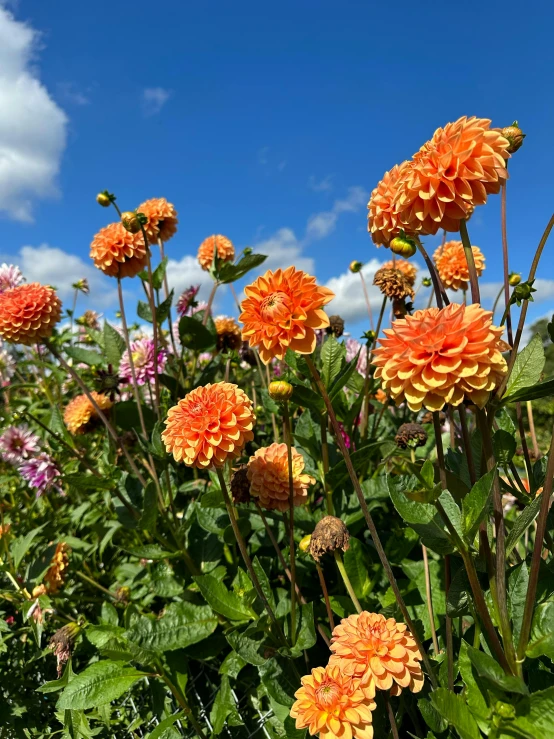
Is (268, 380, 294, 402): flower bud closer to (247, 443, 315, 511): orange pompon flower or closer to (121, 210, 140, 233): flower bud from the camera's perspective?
(247, 443, 315, 511): orange pompon flower

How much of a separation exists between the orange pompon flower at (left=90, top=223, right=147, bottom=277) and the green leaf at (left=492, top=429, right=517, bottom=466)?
66.4 inches

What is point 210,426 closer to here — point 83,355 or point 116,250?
point 116,250

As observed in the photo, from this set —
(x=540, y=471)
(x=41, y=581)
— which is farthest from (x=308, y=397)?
(x=41, y=581)

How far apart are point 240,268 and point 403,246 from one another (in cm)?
111

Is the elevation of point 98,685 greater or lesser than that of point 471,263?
lesser

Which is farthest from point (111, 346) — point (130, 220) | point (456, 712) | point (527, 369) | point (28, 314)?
point (456, 712)

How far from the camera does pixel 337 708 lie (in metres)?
1.10

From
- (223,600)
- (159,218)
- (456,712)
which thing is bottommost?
(456,712)

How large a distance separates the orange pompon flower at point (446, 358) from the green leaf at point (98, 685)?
1.36 m

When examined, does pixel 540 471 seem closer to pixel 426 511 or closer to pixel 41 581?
pixel 426 511

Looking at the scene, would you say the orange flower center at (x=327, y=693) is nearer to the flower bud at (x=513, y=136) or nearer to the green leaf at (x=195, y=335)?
the flower bud at (x=513, y=136)

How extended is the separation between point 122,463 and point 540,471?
6.88 feet

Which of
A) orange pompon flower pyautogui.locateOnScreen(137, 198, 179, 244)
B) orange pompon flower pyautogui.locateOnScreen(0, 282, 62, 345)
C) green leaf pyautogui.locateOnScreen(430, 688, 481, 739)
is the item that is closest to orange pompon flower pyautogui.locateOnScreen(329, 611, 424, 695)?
green leaf pyautogui.locateOnScreen(430, 688, 481, 739)

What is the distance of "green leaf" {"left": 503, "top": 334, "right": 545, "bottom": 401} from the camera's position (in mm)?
1102
